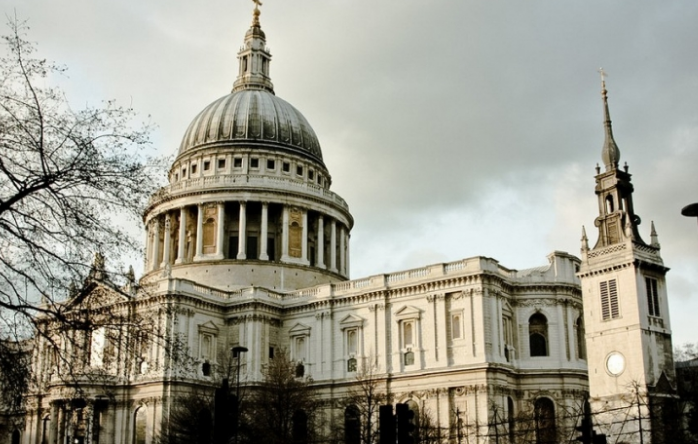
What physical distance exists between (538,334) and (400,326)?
10.6m

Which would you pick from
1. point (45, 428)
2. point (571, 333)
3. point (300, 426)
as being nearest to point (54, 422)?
point (45, 428)

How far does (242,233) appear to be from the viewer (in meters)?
84.5

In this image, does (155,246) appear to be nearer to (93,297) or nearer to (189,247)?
(189,247)

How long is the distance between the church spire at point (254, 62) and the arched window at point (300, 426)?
152 ft

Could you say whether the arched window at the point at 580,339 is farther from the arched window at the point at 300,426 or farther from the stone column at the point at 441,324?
the arched window at the point at 300,426

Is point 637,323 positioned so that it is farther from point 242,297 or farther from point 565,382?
point 242,297

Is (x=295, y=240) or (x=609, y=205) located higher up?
(x=295, y=240)

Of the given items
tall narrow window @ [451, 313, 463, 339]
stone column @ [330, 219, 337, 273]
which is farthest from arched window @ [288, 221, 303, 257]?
tall narrow window @ [451, 313, 463, 339]

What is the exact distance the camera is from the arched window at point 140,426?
69375 millimetres

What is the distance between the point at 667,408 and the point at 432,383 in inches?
761

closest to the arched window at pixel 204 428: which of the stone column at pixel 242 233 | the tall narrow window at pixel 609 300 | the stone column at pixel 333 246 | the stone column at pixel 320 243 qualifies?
the tall narrow window at pixel 609 300

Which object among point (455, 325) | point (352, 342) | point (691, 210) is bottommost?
point (691, 210)

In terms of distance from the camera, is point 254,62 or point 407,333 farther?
point 254,62

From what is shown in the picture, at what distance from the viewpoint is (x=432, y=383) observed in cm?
6650
